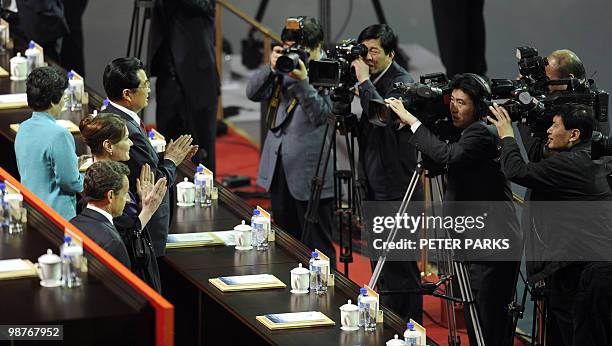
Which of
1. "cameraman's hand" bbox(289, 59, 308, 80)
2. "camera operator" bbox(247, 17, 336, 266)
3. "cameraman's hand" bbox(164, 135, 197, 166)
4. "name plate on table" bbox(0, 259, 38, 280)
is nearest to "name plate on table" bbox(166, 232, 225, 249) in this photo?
"cameraman's hand" bbox(164, 135, 197, 166)

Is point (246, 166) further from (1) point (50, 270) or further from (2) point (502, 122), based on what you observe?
(1) point (50, 270)

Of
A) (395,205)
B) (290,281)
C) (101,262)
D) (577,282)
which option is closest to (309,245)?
(395,205)

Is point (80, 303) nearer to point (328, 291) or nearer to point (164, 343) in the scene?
point (164, 343)

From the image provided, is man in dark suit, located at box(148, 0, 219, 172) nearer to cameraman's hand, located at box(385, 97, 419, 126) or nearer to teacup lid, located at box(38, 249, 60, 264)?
cameraman's hand, located at box(385, 97, 419, 126)

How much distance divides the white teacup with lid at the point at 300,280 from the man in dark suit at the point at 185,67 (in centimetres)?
263

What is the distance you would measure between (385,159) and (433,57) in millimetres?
3008

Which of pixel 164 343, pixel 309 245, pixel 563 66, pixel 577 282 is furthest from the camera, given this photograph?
pixel 309 245

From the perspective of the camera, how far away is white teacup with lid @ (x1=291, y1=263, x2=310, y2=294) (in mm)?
5762

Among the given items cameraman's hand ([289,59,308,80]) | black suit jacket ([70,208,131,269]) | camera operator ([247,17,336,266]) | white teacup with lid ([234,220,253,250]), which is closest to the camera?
black suit jacket ([70,208,131,269])

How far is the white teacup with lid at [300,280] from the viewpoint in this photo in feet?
18.9

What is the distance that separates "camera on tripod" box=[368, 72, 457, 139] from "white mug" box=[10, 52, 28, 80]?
2431 millimetres

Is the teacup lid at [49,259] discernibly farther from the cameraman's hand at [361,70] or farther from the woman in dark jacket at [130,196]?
the cameraman's hand at [361,70]

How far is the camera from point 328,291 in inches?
230

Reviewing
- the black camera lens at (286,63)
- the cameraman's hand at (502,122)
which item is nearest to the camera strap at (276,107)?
the black camera lens at (286,63)
